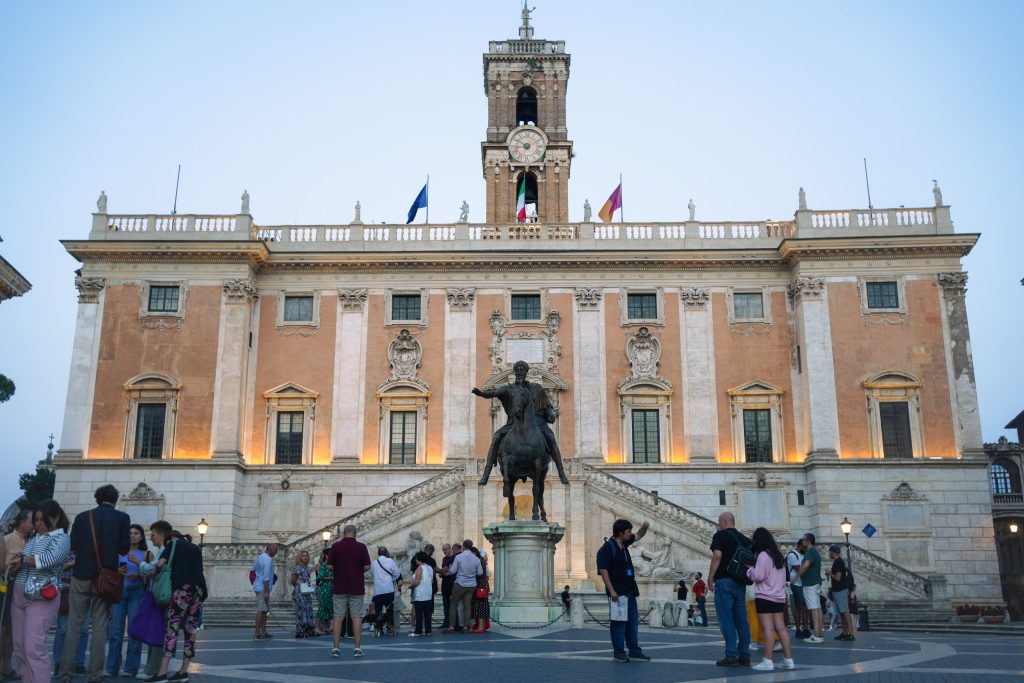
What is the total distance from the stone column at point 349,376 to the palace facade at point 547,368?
0.09 metres

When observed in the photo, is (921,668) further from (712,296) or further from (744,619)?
(712,296)

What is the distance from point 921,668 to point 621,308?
92.1 ft

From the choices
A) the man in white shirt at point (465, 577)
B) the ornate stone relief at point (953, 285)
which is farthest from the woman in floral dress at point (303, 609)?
the ornate stone relief at point (953, 285)

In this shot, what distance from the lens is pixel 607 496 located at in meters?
34.2

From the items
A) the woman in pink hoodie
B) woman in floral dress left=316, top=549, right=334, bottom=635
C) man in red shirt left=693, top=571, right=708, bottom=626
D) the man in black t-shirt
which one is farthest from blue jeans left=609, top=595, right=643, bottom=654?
man in red shirt left=693, top=571, right=708, bottom=626

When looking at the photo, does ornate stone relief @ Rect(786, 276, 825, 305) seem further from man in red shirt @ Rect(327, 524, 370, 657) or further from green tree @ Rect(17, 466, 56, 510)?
green tree @ Rect(17, 466, 56, 510)

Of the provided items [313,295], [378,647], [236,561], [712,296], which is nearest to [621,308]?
[712,296]

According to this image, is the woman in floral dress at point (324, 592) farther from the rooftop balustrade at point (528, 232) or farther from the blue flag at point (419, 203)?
the blue flag at point (419, 203)

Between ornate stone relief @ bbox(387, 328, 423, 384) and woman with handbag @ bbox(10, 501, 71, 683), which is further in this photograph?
ornate stone relief @ bbox(387, 328, 423, 384)

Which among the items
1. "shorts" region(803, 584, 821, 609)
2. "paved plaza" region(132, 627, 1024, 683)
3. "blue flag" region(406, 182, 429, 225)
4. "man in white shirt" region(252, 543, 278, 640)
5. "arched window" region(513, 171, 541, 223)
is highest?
"arched window" region(513, 171, 541, 223)

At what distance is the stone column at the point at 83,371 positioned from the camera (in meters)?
37.3

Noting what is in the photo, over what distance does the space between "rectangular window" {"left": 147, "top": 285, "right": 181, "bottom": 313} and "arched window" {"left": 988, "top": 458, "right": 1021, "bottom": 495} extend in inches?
1865

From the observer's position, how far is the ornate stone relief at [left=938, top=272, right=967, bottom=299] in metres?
38.5

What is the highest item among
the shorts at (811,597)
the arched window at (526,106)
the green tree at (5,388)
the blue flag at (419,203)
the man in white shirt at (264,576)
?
the arched window at (526,106)
